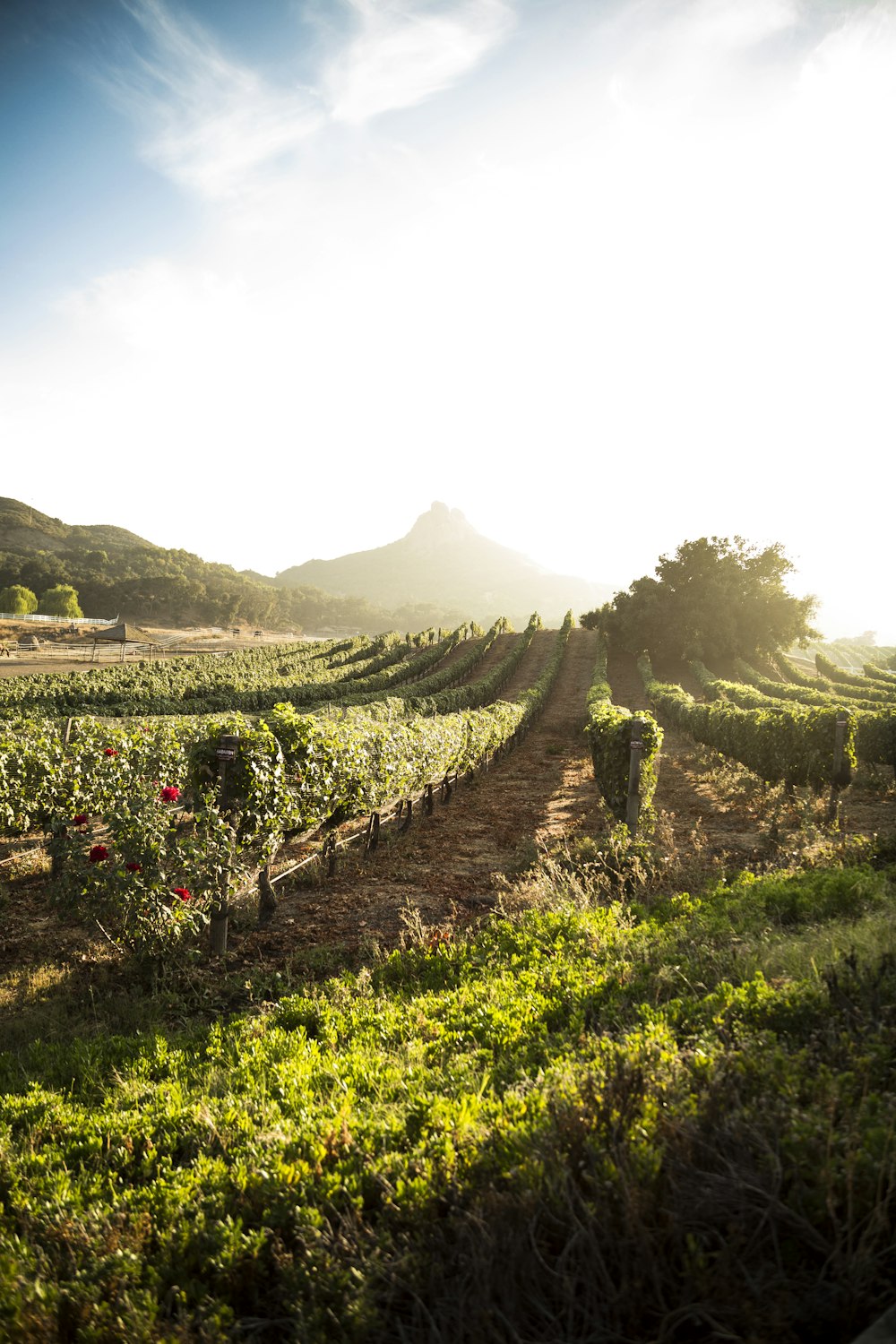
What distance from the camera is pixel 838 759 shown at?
1217 centimetres

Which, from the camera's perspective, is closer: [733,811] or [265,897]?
[265,897]

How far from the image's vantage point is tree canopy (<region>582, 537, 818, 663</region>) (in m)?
48.8

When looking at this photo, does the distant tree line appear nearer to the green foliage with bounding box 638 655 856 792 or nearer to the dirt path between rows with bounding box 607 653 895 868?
the dirt path between rows with bounding box 607 653 895 868

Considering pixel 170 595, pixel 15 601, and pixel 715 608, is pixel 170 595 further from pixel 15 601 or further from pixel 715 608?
pixel 715 608

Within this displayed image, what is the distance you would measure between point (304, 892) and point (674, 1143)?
801 cm

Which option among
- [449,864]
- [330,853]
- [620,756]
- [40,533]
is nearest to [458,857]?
[449,864]

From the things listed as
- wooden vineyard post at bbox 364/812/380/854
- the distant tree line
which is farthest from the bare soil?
the distant tree line

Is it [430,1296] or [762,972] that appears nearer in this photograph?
[430,1296]

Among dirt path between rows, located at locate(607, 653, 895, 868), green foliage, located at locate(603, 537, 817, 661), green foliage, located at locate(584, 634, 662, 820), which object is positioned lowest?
dirt path between rows, located at locate(607, 653, 895, 868)

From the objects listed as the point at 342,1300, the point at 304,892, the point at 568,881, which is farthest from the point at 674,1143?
the point at 304,892

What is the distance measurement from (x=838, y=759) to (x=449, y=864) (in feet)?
27.9

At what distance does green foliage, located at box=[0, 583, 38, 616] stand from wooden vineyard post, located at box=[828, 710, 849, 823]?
105933 millimetres

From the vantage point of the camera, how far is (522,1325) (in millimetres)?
2154

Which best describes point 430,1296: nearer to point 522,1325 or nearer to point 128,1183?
point 522,1325
